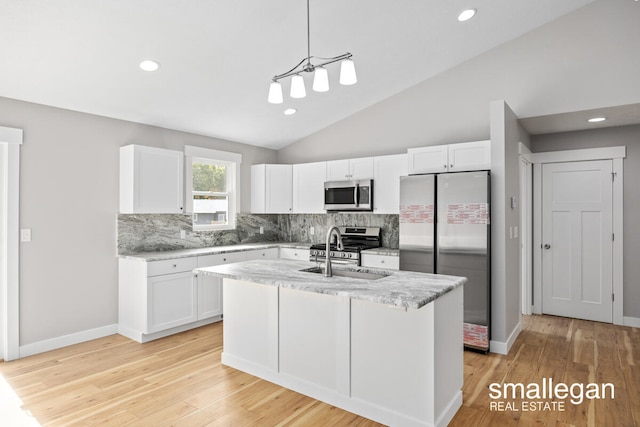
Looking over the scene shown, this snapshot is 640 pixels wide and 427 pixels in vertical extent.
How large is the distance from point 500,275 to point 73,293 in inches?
164

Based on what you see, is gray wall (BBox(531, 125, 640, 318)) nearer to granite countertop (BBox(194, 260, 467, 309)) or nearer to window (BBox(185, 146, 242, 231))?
granite countertop (BBox(194, 260, 467, 309))

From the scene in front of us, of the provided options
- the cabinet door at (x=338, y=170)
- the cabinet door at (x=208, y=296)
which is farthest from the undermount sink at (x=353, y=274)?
the cabinet door at (x=338, y=170)

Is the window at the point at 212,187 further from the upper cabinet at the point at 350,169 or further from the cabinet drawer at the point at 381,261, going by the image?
the cabinet drawer at the point at 381,261

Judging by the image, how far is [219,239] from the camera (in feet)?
17.3

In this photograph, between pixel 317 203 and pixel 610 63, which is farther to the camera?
pixel 317 203

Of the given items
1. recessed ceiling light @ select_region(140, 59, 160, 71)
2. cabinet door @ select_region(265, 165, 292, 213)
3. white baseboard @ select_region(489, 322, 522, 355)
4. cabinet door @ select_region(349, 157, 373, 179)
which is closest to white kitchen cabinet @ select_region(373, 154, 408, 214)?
cabinet door @ select_region(349, 157, 373, 179)

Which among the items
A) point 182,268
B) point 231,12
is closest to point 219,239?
point 182,268

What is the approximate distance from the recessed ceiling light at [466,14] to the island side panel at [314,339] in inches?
108

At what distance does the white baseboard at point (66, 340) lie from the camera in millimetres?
3551

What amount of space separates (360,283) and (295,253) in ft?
9.52

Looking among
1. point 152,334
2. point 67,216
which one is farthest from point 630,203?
point 67,216

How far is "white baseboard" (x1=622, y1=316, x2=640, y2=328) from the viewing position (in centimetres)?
438

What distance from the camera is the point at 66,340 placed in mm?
3789

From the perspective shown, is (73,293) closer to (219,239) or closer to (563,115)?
(219,239)
